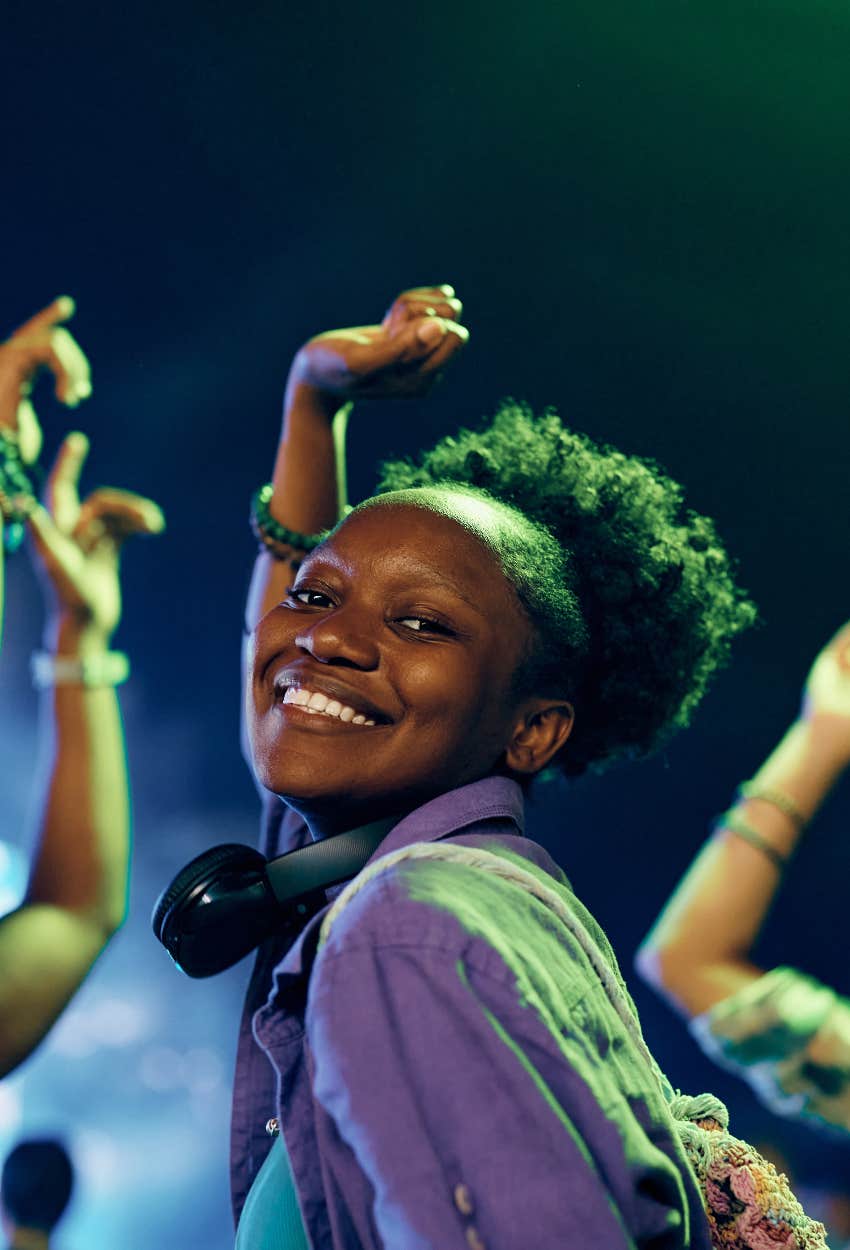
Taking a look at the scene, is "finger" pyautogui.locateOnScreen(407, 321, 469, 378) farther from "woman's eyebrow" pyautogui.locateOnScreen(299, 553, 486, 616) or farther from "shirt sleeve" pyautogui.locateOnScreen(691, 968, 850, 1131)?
"shirt sleeve" pyautogui.locateOnScreen(691, 968, 850, 1131)

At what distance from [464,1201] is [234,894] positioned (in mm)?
590

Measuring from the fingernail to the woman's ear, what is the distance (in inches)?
29.5

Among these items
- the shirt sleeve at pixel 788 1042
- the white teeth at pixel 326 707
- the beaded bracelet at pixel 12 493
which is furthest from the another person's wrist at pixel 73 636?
the shirt sleeve at pixel 788 1042

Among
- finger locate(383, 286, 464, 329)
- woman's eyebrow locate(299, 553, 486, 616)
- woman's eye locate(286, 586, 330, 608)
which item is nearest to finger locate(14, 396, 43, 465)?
finger locate(383, 286, 464, 329)

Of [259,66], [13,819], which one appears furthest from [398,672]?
[259,66]

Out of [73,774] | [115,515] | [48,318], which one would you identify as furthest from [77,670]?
[48,318]

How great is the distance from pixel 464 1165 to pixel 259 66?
2390 mm

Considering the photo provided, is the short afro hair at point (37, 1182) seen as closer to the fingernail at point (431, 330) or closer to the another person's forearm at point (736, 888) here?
the another person's forearm at point (736, 888)

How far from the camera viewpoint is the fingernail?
1.69 m

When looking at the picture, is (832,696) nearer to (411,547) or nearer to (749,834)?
(749,834)

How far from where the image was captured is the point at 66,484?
2.29 meters

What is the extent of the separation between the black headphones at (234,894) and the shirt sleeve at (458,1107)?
0.43m

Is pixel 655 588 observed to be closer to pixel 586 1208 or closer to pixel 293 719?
pixel 293 719

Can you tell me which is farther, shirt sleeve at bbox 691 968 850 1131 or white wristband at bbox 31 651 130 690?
white wristband at bbox 31 651 130 690
